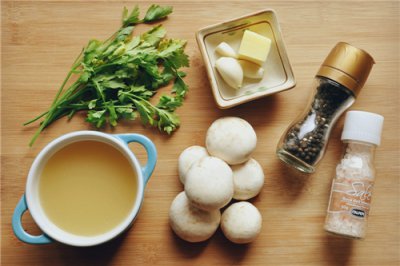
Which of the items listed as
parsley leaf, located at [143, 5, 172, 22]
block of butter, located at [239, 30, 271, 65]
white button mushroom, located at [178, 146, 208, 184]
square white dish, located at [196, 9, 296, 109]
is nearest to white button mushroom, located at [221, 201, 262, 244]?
white button mushroom, located at [178, 146, 208, 184]

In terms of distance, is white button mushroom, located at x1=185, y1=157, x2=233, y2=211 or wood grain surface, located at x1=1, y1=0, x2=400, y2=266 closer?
white button mushroom, located at x1=185, y1=157, x2=233, y2=211

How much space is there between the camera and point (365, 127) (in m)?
1.10

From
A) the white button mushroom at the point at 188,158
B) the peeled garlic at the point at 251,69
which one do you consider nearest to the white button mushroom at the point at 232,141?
the white button mushroom at the point at 188,158

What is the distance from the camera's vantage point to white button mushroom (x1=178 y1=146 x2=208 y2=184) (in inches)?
44.1

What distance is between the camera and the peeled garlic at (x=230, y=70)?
1.14 m

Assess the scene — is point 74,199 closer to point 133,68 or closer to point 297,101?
point 133,68

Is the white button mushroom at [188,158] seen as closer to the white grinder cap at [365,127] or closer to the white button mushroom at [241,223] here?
the white button mushroom at [241,223]

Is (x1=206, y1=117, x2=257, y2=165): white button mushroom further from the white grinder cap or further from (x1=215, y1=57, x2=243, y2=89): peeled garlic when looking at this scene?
the white grinder cap

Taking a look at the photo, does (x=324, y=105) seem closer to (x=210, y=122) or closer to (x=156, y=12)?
(x=210, y=122)

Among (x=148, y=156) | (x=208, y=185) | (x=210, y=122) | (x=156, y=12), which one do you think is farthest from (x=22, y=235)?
(x=156, y=12)

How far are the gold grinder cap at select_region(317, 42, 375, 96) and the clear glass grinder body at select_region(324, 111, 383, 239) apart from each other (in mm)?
80

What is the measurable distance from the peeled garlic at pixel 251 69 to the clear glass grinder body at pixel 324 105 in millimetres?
146

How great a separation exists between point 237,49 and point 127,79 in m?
0.30

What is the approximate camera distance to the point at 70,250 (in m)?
1.17
